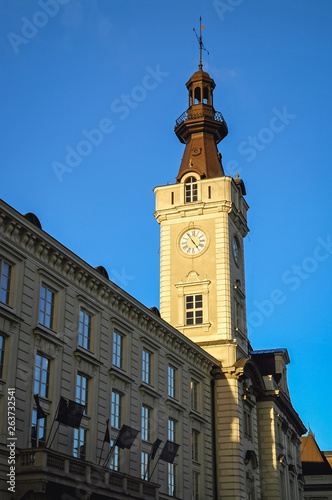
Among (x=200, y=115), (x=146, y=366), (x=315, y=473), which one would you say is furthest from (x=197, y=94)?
(x=315, y=473)

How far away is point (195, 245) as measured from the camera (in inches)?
2475


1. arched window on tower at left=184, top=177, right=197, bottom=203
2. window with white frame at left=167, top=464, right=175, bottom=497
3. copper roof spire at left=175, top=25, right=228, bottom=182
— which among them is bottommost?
window with white frame at left=167, top=464, right=175, bottom=497

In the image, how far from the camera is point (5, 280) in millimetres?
34250

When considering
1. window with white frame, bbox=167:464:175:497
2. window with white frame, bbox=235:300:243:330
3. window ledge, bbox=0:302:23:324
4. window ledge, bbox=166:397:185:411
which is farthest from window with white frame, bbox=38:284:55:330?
window with white frame, bbox=235:300:243:330

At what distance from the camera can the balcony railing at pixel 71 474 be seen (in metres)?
31.2

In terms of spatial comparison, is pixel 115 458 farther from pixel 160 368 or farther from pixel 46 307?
pixel 46 307

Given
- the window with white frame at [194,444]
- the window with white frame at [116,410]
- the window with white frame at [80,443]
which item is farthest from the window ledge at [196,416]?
the window with white frame at [80,443]

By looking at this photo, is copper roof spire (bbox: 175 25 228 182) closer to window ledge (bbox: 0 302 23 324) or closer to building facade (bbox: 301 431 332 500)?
window ledge (bbox: 0 302 23 324)

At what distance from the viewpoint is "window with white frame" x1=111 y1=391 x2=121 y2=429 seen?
135 feet

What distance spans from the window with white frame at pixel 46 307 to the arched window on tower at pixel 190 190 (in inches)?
1118

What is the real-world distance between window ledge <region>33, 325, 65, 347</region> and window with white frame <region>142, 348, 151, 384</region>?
31.7 feet

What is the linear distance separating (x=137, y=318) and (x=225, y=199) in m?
20.4

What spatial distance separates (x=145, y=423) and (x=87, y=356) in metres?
7.89

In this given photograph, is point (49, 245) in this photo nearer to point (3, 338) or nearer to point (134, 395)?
point (3, 338)
